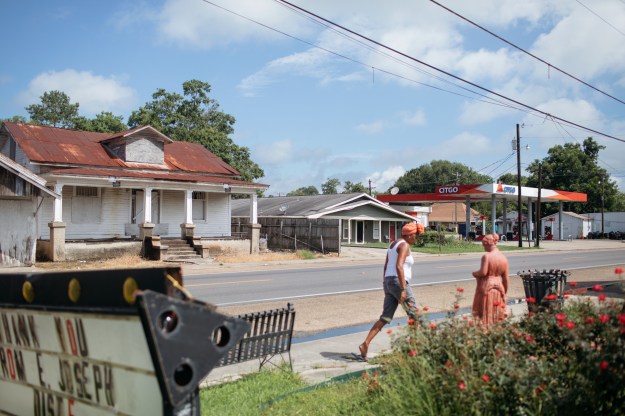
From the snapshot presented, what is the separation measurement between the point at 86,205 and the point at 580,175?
8116 centimetres

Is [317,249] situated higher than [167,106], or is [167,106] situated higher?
[167,106]

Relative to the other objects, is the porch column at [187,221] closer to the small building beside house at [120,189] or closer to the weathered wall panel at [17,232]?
the small building beside house at [120,189]

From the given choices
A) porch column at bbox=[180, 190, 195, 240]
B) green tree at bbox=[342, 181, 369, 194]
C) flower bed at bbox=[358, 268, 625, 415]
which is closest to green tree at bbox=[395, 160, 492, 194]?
green tree at bbox=[342, 181, 369, 194]

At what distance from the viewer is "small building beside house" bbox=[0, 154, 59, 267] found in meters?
20.9

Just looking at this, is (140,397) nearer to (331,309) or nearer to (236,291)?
(331,309)

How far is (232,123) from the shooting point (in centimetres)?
5688

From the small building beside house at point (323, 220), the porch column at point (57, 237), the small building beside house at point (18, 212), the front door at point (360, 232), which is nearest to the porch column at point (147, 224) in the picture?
the porch column at point (57, 237)

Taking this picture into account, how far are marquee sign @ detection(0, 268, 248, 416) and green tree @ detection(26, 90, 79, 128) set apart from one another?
81116 mm

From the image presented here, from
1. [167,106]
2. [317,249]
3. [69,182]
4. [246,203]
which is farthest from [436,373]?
[167,106]

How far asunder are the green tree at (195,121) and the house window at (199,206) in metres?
18.5

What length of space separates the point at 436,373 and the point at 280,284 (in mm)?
12905

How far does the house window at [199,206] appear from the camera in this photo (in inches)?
1232

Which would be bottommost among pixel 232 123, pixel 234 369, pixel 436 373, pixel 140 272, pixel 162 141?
pixel 234 369

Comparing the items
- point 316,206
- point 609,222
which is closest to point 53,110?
point 316,206
